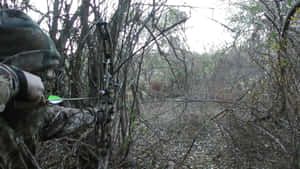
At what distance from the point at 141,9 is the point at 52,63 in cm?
114

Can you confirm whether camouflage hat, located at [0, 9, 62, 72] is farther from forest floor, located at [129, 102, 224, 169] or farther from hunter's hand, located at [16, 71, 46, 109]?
forest floor, located at [129, 102, 224, 169]

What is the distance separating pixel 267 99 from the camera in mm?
2738

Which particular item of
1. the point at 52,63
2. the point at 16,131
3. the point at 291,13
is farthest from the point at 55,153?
the point at 291,13

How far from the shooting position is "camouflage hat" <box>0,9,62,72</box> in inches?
34.0

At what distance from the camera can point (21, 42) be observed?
883 millimetres

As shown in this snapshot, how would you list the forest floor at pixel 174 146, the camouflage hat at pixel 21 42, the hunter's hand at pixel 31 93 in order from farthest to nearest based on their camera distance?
the forest floor at pixel 174 146
the camouflage hat at pixel 21 42
the hunter's hand at pixel 31 93

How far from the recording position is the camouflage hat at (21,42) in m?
0.86

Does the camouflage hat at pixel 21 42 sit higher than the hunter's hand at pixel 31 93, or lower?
higher

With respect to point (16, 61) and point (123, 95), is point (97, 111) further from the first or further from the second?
point (123, 95)

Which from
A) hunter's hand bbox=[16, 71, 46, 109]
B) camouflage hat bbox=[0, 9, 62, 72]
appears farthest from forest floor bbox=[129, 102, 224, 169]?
hunter's hand bbox=[16, 71, 46, 109]

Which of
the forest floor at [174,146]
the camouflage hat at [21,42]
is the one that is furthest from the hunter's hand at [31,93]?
the forest floor at [174,146]

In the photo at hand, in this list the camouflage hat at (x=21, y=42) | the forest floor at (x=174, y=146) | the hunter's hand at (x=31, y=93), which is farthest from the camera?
the forest floor at (x=174, y=146)

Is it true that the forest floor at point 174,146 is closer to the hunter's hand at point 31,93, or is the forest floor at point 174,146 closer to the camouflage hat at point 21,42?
the camouflage hat at point 21,42

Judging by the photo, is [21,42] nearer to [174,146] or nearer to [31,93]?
[31,93]
